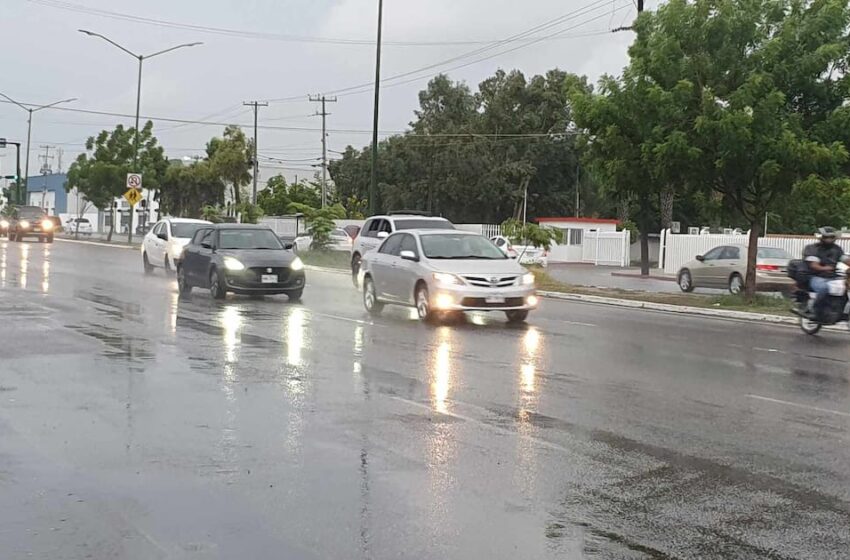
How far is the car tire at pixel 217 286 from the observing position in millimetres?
21219

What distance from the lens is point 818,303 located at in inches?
674

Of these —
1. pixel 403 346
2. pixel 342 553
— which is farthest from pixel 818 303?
pixel 342 553

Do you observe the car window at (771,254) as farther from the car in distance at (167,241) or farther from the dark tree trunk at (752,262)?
the car in distance at (167,241)

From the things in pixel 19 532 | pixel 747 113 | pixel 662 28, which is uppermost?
pixel 662 28

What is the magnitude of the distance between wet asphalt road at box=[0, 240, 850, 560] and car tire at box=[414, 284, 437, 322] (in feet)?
6.77

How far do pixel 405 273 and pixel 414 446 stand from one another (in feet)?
34.9

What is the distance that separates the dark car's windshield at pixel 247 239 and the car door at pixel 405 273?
179 inches

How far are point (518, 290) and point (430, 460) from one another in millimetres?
10069

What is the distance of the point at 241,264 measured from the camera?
2117cm

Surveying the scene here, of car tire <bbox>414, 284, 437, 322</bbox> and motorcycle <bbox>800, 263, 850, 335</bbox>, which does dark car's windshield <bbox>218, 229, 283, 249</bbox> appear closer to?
car tire <bbox>414, 284, 437, 322</bbox>

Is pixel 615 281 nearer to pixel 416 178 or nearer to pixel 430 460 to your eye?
pixel 430 460

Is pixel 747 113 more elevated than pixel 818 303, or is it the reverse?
pixel 747 113

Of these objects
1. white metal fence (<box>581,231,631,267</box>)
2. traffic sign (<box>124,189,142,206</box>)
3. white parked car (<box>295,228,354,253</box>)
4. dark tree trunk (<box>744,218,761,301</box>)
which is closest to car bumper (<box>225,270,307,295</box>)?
dark tree trunk (<box>744,218,761,301</box>)

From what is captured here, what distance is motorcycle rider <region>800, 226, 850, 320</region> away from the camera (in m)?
17.0
